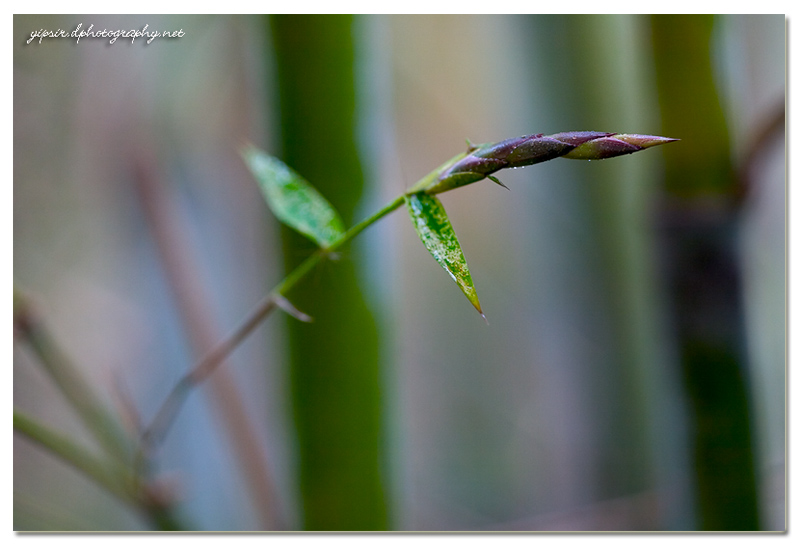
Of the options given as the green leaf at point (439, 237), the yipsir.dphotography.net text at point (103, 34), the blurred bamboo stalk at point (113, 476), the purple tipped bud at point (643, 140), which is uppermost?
the yipsir.dphotography.net text at point (103, 34)

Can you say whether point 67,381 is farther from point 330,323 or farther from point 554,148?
point 554,148

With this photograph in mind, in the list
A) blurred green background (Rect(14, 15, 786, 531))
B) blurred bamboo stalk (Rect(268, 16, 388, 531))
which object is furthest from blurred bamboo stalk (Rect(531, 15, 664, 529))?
blurred bamboo stalk (Rect(268, 16, 388, 531))

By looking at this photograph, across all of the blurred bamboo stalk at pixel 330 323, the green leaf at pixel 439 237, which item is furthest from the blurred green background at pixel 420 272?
the green leaf at pixel 439 237

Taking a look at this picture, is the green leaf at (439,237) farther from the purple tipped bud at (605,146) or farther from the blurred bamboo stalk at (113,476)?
the blurred bamboo stalk at (113,476)

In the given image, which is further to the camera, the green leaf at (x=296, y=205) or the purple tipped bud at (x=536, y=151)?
the green leaf at (x=296, y=205)

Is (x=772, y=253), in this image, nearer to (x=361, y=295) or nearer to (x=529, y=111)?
(x=529, y=111)

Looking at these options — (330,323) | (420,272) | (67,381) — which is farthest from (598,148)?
(420,272)

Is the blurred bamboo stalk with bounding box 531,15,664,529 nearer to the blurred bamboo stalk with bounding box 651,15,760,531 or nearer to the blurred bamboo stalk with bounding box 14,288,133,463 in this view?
the blurred bamboo stalk with bounding box 651,15,760,531

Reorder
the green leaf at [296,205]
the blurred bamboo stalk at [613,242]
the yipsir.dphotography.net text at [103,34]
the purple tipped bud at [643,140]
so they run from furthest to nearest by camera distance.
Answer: the blurred bamboo stalk at [613,242] < the yipsir.dphotography.net text at [103,34] < the green leaf at [296,205] < the purple tipped bud at [643,140]
